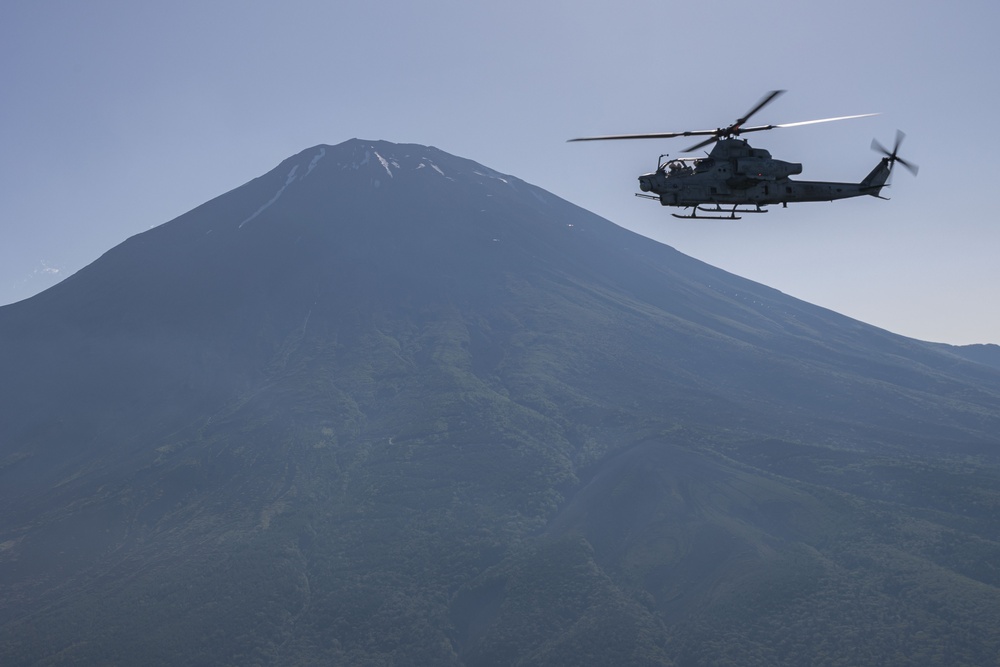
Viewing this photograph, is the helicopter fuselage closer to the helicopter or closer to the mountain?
the helicopter

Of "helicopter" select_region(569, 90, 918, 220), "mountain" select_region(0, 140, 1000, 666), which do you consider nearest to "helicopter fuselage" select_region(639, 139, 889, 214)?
"helicopter" select_region(569, 90, 918, 220)

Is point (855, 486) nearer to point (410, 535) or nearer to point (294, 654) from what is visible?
point (410, 535)

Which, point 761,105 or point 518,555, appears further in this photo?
point 518,555

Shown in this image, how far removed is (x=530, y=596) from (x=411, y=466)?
55.1 meters

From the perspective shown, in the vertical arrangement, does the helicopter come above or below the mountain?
above

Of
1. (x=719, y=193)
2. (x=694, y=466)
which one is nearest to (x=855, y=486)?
(x=694, y=466)

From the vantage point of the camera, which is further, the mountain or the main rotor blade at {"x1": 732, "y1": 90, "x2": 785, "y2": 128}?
the mountain

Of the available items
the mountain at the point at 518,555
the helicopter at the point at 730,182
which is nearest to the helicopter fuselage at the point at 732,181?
the helicopter at the point at 730,182

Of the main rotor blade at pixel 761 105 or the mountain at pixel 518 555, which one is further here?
the mountain at pixel 518 555

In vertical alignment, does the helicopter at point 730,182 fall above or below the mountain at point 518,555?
above

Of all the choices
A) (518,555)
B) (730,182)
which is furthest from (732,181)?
(518,555)

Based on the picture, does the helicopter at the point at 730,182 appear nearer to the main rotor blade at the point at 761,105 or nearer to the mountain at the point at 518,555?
the main rotor blade at the point at 761,105

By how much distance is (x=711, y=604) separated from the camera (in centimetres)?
13962

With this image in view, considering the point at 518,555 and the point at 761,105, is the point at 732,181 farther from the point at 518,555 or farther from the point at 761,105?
the point at 518,555
